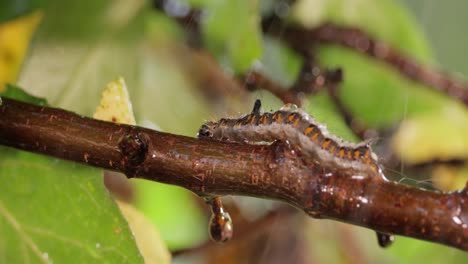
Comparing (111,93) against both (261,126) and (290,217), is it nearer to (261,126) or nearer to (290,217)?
(261,126)

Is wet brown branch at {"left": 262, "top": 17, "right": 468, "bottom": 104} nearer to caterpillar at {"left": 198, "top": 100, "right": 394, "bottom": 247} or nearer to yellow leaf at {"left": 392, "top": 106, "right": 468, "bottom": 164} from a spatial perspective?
yellow leaf at {"left": 392, "top": 106, "right": 468, "bottom": 164}

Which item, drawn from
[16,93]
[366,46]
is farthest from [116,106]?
[366,46]

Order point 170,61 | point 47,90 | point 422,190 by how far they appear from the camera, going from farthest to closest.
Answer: point 170,61
point 47,90
point 422,190

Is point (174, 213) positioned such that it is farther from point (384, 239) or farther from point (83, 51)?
point (384, 239)

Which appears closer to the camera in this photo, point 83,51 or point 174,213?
point 83,51

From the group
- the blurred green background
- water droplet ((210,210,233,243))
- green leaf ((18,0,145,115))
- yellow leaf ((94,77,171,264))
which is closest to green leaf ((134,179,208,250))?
the blurred green background

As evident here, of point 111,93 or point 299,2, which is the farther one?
point 299,2

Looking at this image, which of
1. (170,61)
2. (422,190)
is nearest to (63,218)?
(422,190)
